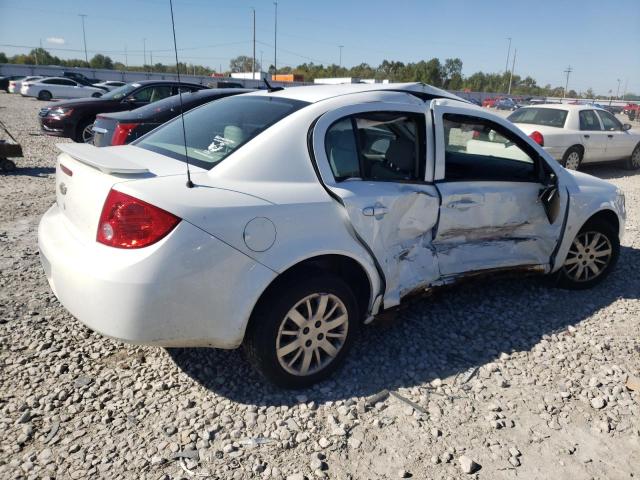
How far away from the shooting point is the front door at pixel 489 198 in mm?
3420

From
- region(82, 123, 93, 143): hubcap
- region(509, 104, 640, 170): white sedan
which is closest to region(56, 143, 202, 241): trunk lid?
region(509, 104, 640, 170): white sedan

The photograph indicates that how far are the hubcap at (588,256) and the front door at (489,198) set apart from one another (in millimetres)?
385

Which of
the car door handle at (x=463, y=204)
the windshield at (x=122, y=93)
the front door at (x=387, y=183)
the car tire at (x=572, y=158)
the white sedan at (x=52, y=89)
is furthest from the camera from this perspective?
the white sedan at (x=52, y=89)

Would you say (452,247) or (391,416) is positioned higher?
(452,247)

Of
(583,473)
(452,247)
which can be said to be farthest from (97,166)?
(583,473)

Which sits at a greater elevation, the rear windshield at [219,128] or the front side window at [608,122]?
the rear windshield at [219,128]

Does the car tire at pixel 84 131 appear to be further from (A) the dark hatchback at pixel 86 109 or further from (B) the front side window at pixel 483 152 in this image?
(B) the front side window at pixel 483 152

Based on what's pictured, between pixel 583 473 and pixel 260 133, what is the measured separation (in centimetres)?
239

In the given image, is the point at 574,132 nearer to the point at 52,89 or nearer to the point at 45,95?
the point at 52,89

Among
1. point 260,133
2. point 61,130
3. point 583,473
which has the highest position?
point 260,133

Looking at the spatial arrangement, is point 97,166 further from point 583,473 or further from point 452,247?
point 583,473

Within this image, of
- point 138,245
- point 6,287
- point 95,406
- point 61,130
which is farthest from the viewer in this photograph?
point 61,130

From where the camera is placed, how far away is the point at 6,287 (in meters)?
3.96

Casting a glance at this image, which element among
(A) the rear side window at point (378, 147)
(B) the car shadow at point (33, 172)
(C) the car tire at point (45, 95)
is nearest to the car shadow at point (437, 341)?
(A) the rear side window at point (378, 147)
